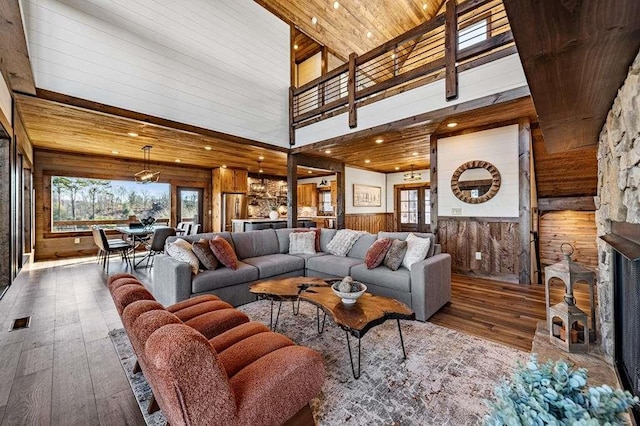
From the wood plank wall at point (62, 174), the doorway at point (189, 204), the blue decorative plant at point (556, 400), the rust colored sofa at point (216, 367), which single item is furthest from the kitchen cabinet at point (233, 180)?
the blue decorative plant at point (556, 400)

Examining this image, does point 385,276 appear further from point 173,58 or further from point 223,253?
point 173,58

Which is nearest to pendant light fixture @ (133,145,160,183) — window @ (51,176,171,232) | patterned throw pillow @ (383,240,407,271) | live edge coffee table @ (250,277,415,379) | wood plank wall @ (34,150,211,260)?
wood plank wall @ (34,150,211,260)

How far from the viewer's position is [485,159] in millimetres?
4605

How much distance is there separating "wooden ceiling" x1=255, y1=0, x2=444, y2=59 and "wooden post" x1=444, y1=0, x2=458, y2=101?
3.29 m

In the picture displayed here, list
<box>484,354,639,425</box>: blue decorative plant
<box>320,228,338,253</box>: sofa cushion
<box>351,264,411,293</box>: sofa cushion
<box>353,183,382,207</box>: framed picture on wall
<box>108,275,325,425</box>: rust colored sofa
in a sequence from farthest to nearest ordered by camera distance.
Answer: <box>353,183,382,207</box>: framed picture on wall < <box>320,228,338,253</box>: sofa cushion < <box>351,264,411,293</box>: sofa cushion < <box>108,275,325,425</box>: rust colored sofa < <box>484,354,639,425</box>: blue decorative plant

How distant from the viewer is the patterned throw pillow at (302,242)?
456 centimetres

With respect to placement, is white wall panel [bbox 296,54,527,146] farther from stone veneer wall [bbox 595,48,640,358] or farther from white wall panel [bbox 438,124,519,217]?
stone veneer wall [bbox 595,48,640,358]

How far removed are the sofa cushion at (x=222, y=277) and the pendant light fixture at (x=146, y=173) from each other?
4226mm

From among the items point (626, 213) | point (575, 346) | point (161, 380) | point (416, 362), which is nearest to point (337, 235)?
point (416, 362)

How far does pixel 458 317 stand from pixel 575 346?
1.06 meters

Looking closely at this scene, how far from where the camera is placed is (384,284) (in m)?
3.27

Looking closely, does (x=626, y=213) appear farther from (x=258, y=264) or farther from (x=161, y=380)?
(x=258, y=264)

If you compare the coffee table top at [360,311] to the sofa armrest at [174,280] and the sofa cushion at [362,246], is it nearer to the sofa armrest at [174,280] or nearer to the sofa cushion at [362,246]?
the sofa armrest at [174,280]

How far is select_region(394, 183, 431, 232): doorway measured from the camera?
28.8ft
